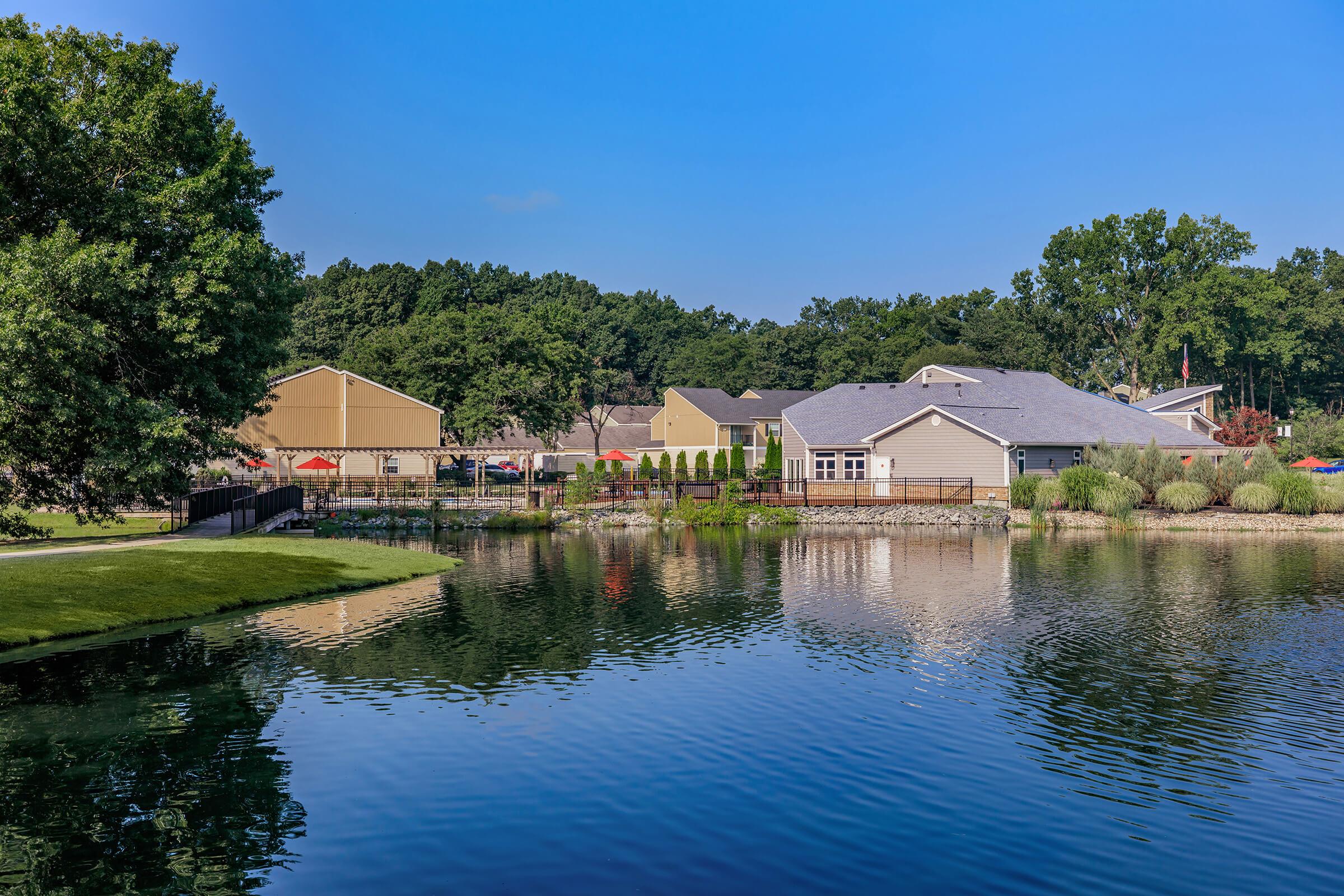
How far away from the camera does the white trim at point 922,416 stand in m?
61.2


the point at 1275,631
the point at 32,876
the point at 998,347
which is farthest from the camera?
the point at 998,347

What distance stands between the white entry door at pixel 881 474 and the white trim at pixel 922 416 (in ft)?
4.72

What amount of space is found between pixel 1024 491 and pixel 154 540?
4262 cm

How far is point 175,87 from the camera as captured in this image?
30.0 m

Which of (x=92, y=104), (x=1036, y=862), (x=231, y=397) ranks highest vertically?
(x=92, y=104)

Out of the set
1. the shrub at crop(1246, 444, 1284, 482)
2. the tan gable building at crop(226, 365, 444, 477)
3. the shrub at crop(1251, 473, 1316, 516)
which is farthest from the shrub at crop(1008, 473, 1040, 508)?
the tan gable building at crop(226, 365, 444, 477)

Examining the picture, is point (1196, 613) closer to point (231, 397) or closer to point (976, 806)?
point (976, 806)

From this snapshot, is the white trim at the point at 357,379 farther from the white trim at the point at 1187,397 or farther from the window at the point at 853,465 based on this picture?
the white trim at the point at 1187,397

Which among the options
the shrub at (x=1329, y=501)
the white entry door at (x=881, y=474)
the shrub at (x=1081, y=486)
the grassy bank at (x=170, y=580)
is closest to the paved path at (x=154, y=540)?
the grassy bank at (x=170, y=580)

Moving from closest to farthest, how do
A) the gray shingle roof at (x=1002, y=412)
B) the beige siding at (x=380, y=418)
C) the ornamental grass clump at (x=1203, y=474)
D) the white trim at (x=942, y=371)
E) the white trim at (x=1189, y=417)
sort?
the ornamental grass clump at (x=1203, y=474) < the gray shingle roof at (x=1002, y=412) < the white trim at (x=1189, y=417) < the white trim at (x=942, y=371) < the beige siding at (x=380, y=418)

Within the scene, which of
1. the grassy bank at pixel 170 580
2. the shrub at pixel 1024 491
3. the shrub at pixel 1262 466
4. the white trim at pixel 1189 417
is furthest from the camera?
the white trim at pixel 1189 417

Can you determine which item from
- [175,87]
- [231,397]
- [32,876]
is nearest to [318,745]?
[32,876]

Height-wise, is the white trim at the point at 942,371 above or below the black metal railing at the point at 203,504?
above

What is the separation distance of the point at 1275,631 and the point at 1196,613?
268cm
